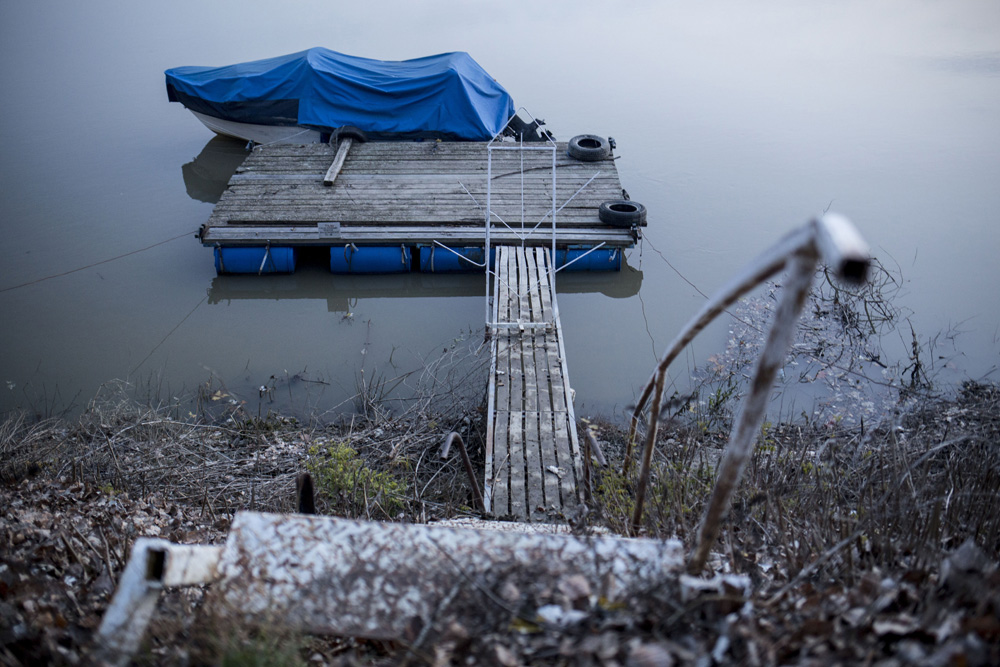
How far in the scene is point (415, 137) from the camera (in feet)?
46.1

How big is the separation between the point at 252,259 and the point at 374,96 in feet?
17.1

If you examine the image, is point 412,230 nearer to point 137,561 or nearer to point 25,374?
point 25,374

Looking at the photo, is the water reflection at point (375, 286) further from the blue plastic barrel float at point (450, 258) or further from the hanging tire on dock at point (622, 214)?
the hanging tire on dock at point (622, 214)

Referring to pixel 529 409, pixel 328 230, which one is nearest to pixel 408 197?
pixel 328 230

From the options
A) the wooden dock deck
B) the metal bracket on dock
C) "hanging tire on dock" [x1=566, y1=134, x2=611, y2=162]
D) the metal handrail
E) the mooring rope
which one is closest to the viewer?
the metal handrail

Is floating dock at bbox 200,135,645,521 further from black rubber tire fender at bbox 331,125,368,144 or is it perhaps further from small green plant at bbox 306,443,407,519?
small green plant at bbox 306,443,407,519

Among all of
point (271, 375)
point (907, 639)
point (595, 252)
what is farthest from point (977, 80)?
point (907, 639)

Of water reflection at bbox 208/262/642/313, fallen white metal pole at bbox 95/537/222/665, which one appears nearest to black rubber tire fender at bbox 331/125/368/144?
water reflection at bbox 208/262/642/313

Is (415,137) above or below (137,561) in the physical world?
above

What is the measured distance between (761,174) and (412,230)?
26.3 feet

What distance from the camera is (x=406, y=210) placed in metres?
11.2

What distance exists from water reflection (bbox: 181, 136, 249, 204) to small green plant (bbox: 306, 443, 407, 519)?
1004 centimetres

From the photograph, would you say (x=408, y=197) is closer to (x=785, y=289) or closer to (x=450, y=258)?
(x=450, y=258)

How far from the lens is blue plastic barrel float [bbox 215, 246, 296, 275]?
1051 cm
